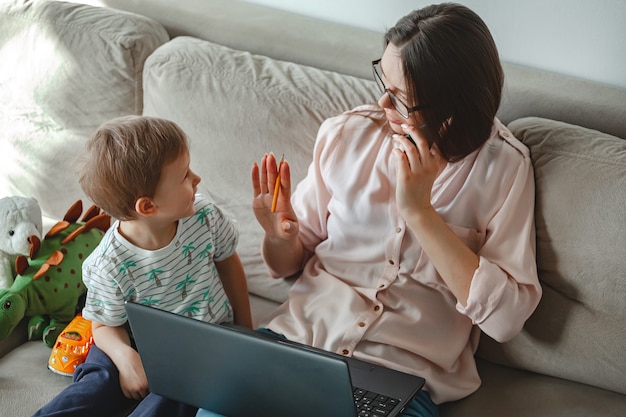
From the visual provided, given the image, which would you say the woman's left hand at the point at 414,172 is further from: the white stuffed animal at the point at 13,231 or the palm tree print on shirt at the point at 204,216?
the white stuffed animal at the point at 13,231

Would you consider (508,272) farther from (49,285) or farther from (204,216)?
(49,285)

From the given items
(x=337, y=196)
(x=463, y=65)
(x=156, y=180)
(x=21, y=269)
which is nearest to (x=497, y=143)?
(x=463, y=65)

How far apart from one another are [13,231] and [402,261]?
3.03ft

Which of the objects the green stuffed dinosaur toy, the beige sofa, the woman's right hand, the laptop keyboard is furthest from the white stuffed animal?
the laptop keyboard

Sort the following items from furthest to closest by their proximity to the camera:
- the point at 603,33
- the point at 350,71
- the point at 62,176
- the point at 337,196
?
the point at 62,176
the point at 350,71
the point at 603,33
the point at 337,196

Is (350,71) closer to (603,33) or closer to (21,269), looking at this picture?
(603,33)

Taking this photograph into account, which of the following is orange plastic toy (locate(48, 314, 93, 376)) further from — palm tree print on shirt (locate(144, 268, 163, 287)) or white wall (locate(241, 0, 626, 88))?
white wall (locate(241, 0, 626, 88))

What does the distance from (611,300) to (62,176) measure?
144 cm

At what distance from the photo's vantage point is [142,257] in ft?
5.62

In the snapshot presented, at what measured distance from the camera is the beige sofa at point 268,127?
1674mm

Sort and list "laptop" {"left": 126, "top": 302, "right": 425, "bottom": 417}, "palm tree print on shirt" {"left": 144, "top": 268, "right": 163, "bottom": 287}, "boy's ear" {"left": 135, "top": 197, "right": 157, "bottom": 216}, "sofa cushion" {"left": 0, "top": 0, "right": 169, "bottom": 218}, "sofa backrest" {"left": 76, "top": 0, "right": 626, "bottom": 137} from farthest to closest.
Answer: "sofa cushion" {"left": 0, "top": 0, "right": 169, "bottom": 218}
"sofa backrest" {"left": 76, "top": 0, "right": 626, "bottom": 137}
"palm tree print on shirt" {"left": 144, "top": 268, "right": 163, "bottom": 287}
"boy's ear" {"left": 135, "top": 197, "right": 157, "bottom": 216}
"laptop" {"left": 126, "top": 302, "right": 425, "bottom": 417}

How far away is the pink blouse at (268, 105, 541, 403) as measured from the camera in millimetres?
1623

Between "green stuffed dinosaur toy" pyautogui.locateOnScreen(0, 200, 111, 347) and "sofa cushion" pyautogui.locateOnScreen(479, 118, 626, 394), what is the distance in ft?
3.40

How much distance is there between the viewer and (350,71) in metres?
2.04
